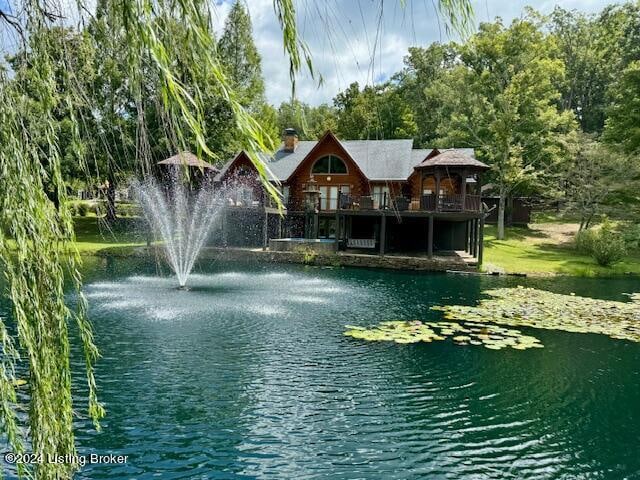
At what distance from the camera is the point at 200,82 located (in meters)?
1.63

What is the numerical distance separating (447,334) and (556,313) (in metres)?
4.05

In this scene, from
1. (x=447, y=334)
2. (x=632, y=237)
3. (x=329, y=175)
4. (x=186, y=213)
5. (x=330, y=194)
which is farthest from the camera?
(x=329, y=175)

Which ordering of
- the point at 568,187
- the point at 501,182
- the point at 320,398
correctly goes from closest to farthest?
the point at 320,398
the point at 501,182
the point at 568,187

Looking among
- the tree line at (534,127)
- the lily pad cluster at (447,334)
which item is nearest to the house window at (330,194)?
the tree line at (534,127)

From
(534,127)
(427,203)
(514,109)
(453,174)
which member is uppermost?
(514,109)

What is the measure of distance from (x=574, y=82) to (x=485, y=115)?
18.0 meters

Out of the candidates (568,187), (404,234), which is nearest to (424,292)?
(404,234)

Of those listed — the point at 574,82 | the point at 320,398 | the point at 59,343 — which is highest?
the point at 574,82

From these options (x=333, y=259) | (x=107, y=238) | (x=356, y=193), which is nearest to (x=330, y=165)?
(x=356, y=193)

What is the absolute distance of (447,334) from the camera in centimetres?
998

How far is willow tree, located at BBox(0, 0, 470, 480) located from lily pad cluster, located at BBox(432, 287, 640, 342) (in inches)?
410

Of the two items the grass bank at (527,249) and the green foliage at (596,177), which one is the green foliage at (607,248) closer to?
the grass bank at (527,249)

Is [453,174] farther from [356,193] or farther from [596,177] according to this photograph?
[596,177]

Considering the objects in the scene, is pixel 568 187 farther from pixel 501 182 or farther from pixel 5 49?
pixel 5 49
